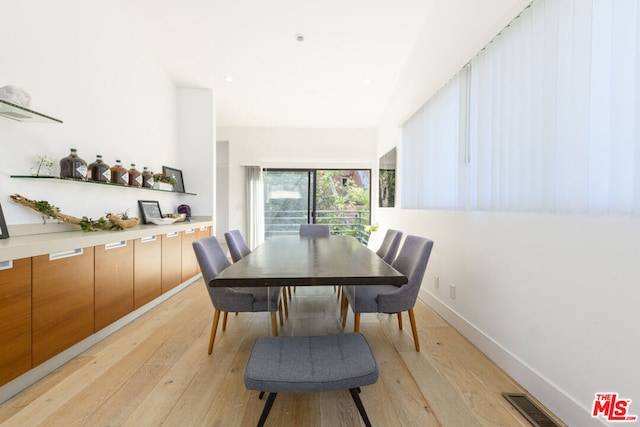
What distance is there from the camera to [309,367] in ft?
3.87

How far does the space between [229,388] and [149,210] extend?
2844 mm

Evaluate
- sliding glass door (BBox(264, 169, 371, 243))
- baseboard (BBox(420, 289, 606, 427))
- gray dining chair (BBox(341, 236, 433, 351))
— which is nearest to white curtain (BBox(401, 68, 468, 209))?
gray dining chair (BBox(341, 236, 433, 351))

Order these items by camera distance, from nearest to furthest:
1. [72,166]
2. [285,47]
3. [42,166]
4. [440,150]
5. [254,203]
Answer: [42,166] → [72,166] → [440,150] → [285,47] → [254,203]

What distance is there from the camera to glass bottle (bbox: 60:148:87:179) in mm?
2260

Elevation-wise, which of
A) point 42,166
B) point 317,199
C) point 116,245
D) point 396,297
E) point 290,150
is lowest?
point 396,297

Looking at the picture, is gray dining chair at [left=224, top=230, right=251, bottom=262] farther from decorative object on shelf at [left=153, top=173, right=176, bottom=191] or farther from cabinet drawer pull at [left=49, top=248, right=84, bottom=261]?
decorative object on shelf at [left=153, top=173, right=176, bottom=191]

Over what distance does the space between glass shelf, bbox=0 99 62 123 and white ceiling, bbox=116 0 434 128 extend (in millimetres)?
1827

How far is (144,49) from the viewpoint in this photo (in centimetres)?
344

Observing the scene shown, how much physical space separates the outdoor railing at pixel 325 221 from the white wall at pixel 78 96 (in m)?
2.67

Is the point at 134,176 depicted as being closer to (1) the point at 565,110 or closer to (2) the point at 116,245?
(2) the point at 116,245

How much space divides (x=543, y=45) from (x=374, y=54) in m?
2.47

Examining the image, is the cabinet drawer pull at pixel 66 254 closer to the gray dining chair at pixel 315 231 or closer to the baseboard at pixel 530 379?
the gray dining chair at pixel 315 231

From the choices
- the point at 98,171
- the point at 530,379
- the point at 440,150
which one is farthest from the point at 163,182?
the point at 530,379

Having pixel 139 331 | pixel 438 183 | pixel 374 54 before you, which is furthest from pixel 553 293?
pixel 374 54
